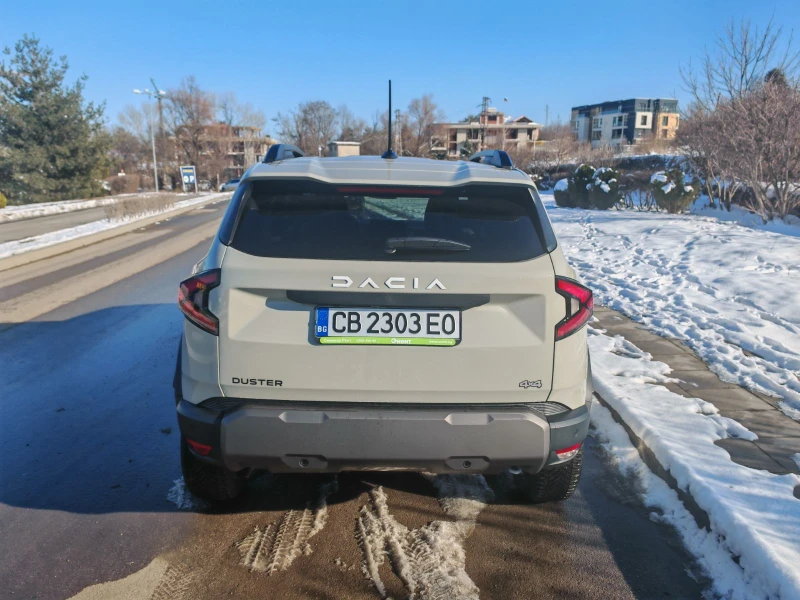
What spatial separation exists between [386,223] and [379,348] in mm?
611

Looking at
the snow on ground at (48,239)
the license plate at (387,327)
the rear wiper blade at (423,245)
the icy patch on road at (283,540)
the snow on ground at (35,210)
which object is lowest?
the snow on ground at (35,210)

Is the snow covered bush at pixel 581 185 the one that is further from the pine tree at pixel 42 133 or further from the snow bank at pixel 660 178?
the pine tree at pixel 42 133

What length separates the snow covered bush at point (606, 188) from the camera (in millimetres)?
23016

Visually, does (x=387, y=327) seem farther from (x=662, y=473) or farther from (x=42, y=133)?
(x=42, y=133)

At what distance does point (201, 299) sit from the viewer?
272 centimetres

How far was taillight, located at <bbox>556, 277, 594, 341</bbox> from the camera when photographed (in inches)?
107

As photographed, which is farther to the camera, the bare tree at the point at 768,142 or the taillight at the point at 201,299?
the bare tree at the point at 768,142

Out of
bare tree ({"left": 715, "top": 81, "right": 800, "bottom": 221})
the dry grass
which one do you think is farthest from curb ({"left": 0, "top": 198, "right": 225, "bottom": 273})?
bare tree ({"left": 715, "top": 81, "right": 800, "bottom": 221})

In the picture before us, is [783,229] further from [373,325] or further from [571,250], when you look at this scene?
[373,325]

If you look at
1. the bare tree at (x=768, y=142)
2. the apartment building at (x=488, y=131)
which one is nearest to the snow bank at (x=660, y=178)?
the bare tree at (x=768, y=142)

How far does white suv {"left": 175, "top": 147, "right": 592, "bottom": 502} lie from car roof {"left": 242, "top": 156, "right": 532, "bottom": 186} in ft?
0.77

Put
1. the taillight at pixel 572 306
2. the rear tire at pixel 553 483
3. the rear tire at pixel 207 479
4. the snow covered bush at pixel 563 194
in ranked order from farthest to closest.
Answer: the snow covered bush at pixel 563 194 → the rear tire at pixel 553 483 → the rear tire at pixel 207 479 → the taillight at pixel 572 306

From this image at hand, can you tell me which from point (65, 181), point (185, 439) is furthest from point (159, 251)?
point (65, 181)

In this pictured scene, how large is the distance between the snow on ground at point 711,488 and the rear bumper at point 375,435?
3.37 feet
